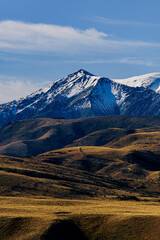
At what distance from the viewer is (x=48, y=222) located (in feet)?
180

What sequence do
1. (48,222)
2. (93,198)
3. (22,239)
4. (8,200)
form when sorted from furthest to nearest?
(93,198) → (8,200) → (48,222) → (22,239)

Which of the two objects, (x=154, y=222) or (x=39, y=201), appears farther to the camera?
(x=39, y=201)

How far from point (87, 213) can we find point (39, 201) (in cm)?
1926

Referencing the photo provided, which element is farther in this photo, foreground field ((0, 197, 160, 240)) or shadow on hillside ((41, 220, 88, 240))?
foreground field ((0, 197, 160, 240))

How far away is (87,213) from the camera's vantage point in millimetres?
60906

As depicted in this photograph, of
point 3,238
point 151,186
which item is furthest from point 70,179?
point 3,238

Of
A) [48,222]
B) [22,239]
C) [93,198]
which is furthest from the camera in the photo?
[93,198]

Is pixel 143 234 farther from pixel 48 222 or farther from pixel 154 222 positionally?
pixel 48 222

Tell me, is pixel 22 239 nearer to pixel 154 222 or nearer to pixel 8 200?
pixel 154 222

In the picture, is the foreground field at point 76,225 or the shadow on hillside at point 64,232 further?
the foreground field at point 76,225

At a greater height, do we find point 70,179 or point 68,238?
point 68,238

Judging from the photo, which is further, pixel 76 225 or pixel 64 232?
pixel 76 225

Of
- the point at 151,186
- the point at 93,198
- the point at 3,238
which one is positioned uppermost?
the point at 3,238

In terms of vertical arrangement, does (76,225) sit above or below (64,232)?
above
